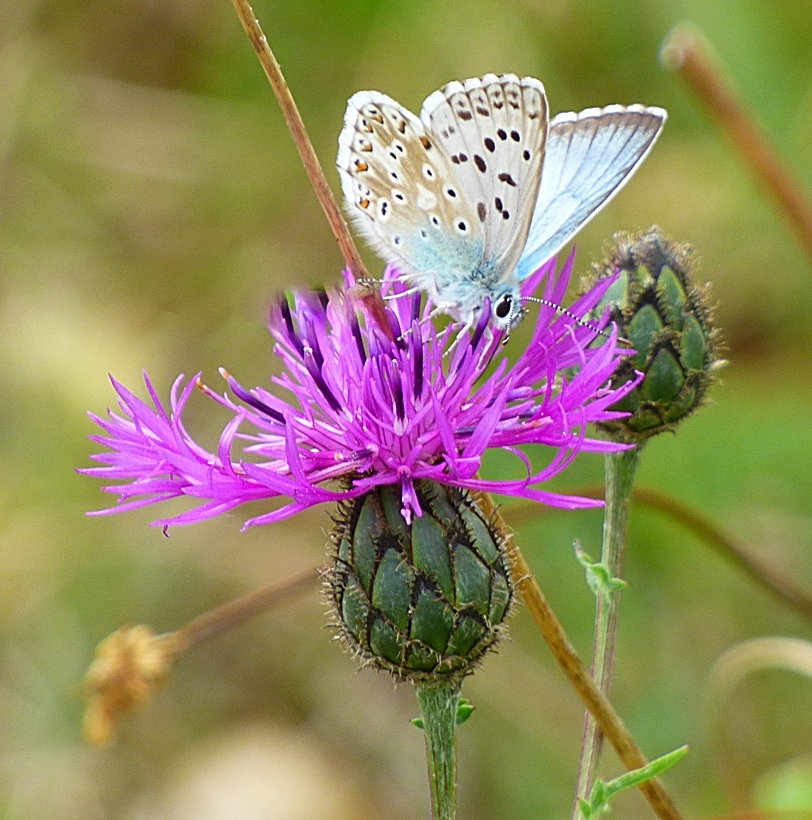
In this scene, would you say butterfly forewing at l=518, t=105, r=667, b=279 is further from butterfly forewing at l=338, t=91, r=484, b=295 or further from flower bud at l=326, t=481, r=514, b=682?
flower bud at l=326, t=481, r=514, b=682

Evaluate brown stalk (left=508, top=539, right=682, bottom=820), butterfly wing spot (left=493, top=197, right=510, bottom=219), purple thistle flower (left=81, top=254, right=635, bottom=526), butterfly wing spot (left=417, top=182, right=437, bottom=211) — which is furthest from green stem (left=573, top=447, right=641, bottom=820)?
butterfly wing spot (left=417, top=182, right=437, bottom=211)

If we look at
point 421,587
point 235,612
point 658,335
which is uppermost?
point 658,335

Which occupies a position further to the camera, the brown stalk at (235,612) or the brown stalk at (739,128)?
the brown stalk at (235,612)

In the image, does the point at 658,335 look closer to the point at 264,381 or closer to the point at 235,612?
the point at 235,612

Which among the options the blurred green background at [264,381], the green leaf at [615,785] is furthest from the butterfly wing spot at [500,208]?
the blurred green background at [264,381]

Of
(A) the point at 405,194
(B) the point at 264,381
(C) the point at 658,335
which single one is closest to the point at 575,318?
(C) the point at 658,335

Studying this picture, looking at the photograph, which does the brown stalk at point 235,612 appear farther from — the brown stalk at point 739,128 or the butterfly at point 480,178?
the brown stalk at point 739,128
